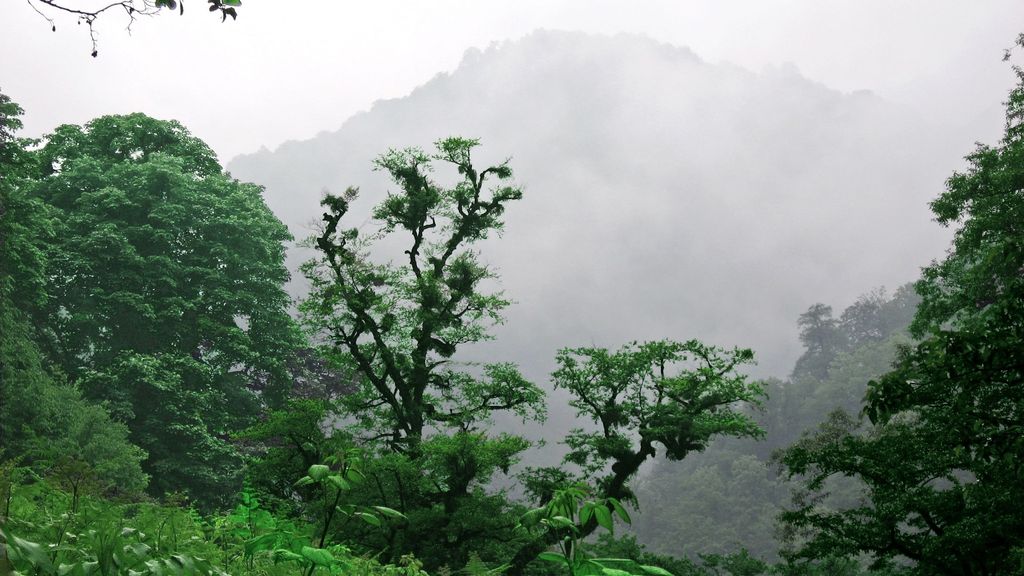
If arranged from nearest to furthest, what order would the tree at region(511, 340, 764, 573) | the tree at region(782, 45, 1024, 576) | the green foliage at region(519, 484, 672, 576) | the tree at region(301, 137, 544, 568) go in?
the green foliage at region(519, 484, 672, 576) → the tree at region(782, 45, 1024, 576) → the tree at region(511, 340, 764, 573) → the tree at region(301, 137, 544, 568)

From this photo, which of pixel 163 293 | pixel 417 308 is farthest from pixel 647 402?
pixel 163 293

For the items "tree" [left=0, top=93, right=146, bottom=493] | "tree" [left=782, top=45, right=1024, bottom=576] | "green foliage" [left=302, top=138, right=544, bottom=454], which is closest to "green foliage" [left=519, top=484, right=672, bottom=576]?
"tree" [left=782, top=45, right=1024, bottom=576]

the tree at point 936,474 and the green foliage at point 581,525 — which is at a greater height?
the tree at point 936,474

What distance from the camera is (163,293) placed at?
2259 centimetres

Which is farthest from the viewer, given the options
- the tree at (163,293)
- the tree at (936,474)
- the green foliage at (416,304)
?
the tree at (163,293)

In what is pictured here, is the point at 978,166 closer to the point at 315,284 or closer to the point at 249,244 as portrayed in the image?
the point at 315,284

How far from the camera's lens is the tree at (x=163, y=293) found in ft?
66.7

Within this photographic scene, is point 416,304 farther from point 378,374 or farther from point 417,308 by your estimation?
→ point 378,374

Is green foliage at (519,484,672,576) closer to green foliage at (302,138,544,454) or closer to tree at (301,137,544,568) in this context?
tree at (301,137,544,568)

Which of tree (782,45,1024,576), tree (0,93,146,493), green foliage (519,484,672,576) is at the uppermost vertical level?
tree (0,93,146,493)

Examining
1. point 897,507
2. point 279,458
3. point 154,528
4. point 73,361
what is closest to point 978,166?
point 897,507

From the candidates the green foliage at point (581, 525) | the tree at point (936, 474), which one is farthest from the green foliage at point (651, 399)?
the green foliage at point (581, 525)

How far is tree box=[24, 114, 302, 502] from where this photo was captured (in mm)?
20328

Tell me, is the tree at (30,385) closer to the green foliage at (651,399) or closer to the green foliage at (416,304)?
the green foliage at (416,304)
